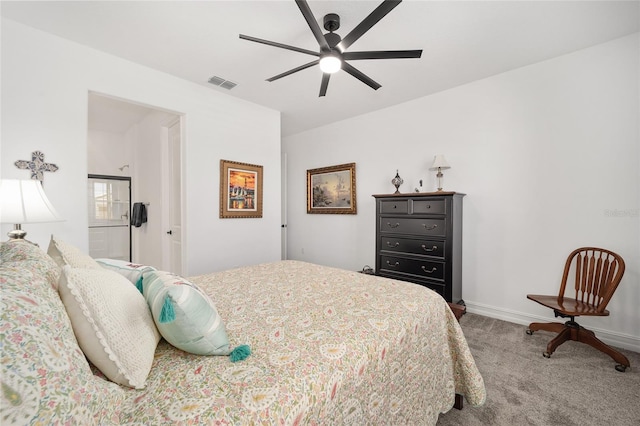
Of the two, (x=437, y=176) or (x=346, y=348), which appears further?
(x=437, y=176)

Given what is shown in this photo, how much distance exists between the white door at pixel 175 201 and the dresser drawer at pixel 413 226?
8.94 ft

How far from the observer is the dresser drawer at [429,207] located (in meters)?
3.01

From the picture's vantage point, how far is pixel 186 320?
2.96ft

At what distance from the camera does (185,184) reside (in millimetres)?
3213

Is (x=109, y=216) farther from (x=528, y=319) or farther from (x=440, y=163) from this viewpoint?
(x=528, y=319)

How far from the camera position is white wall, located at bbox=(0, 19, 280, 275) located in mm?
2209

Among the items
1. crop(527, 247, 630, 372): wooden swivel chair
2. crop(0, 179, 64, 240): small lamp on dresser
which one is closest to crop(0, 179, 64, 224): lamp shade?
crop(0, 179, 64, 240): small lamp on dresser

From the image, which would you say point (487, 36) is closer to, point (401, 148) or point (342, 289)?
point (401, 148)

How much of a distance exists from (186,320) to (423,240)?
2.80 meters

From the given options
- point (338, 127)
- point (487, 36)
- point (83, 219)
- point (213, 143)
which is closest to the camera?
point (487, 36)

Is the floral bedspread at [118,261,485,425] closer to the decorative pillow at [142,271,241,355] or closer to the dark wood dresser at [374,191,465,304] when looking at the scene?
the decorative pillow at [142,271,241,355]

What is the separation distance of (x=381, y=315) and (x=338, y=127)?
3.88 m

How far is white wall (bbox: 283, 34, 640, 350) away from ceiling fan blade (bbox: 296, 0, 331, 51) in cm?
216

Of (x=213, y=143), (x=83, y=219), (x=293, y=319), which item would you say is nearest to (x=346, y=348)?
(x=293, y=319)
